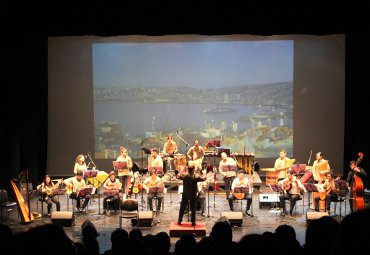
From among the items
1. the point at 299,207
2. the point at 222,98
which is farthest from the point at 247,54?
the point at 299,207

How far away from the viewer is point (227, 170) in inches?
591

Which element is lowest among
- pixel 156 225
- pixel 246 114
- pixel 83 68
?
pixel 156 225

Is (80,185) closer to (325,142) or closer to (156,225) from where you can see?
(156,225)

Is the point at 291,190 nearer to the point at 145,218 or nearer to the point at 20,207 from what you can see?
the point at 145,218

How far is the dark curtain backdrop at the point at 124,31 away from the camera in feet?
32.5

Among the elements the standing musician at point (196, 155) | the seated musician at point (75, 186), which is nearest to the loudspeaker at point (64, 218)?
the seated musician at point (75, 186)

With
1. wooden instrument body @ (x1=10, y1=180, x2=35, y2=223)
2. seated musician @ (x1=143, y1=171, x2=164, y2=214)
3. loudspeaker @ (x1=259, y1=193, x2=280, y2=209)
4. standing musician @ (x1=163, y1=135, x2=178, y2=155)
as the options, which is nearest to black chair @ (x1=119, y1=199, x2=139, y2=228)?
seated musician @ (x1=143, y1=171, x2=164, y2=214)

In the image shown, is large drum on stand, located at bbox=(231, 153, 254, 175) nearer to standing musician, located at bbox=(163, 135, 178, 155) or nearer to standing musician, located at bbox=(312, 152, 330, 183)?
standing musician, located at bbox=(163, 135, 178, 155)

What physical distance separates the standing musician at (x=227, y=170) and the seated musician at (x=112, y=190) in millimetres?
3045

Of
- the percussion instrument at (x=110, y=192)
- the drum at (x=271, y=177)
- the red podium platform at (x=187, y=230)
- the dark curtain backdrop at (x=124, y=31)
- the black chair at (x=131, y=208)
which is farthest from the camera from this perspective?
the drum at (x=271, y=177)

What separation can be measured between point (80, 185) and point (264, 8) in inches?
283

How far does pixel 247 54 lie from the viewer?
1817 cm

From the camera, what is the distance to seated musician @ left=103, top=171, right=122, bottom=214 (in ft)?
45.6

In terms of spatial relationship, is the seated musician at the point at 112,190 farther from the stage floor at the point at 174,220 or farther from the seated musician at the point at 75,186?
the seated musician at the point at 75,186
